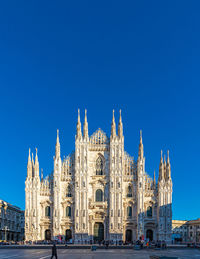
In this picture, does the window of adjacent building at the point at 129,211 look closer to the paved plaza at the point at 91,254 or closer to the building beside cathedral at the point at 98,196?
the building beside cathedral at the point at 98,196

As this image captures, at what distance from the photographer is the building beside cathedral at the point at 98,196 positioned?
229 ft

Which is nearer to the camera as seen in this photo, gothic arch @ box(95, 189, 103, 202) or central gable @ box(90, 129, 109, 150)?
gothic arch @ box(95, 189, 103, 202)

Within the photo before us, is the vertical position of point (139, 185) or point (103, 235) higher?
point (139, 185)

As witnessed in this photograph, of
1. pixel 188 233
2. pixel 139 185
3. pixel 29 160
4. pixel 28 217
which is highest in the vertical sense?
pixel 29 160

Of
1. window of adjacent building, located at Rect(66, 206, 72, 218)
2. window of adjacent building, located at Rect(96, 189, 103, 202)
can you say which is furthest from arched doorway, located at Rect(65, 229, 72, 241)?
window of adjacent building, located at Rect(96, 189, 103, 202)

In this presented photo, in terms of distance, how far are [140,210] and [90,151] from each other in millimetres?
14613

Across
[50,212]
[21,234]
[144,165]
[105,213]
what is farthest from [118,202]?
[21,234]

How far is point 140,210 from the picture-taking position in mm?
69312

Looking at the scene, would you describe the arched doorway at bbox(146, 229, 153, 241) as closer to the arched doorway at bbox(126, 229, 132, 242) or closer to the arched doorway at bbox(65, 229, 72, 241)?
the arched doorway at bbox(126, 229, 132, 242)

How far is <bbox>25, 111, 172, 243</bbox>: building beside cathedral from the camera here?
69812 millimetres

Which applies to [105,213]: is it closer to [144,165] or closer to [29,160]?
[144,165]

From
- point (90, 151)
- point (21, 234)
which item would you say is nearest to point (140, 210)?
point (90, 151)

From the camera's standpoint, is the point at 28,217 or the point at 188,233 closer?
the point at 28,217

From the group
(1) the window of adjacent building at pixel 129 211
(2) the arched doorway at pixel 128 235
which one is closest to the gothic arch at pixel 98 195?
(1) the window of adjacent building at pixel 129 211
